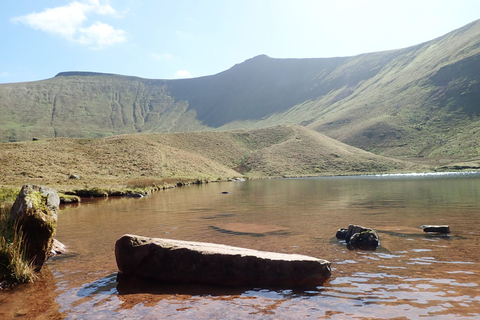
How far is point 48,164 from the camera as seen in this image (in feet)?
210

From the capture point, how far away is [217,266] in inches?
352

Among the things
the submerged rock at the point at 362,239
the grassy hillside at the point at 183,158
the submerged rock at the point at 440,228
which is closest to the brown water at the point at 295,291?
the submerged rock at the point at 362,239

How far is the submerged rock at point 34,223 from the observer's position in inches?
373

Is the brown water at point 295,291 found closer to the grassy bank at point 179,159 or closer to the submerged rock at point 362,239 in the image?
the submerged rock at point 362,239

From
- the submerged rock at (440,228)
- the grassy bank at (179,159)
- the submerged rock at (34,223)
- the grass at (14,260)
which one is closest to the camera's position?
the grass at (14,260)

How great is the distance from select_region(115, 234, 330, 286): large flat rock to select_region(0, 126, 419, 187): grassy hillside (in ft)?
143

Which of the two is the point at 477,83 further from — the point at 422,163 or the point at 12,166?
the point at 12,166

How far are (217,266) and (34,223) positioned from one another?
4.94m

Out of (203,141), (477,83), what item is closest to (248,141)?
(203,141)

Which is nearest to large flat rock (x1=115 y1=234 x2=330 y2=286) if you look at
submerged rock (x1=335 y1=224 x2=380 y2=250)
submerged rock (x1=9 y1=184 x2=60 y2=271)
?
submerged rock (x1=9 y1=184 x2=60 y2=271)

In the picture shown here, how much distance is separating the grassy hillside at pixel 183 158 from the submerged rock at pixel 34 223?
135 ft

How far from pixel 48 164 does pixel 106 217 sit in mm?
48657

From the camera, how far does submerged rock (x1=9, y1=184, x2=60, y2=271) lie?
9.47m

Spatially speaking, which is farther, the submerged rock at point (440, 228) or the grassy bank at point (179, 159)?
the grassy bank at point (179, 159)
